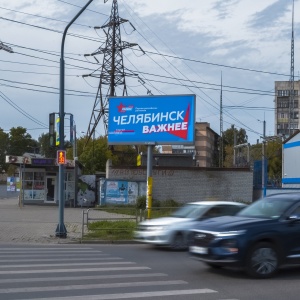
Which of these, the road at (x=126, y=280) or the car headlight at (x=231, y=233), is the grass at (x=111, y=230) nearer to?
the road at (x=126, y=280)

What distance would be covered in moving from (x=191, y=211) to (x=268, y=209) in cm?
567

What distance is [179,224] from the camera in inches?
696

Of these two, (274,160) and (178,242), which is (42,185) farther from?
(274,160)

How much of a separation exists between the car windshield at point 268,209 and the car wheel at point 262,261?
31.2 inches

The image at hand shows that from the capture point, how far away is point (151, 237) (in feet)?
59.4

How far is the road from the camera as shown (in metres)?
10.0

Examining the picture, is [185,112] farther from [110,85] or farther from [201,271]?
[110,85]

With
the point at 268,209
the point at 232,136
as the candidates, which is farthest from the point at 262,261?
the point at 232,136

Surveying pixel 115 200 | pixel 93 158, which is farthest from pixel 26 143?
pixel 115 200

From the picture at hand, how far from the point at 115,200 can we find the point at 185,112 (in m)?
14.7

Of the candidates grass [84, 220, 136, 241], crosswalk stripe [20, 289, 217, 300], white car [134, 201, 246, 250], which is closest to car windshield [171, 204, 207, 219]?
white car [134, 201, 246, 250]

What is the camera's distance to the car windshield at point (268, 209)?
41.4ft

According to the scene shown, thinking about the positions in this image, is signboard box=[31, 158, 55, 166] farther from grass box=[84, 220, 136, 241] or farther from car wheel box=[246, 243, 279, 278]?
car wheel box=[246, 243, 279, 278]

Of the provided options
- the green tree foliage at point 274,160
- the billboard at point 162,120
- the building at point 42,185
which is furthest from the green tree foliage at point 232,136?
the billboard at point 162,120
